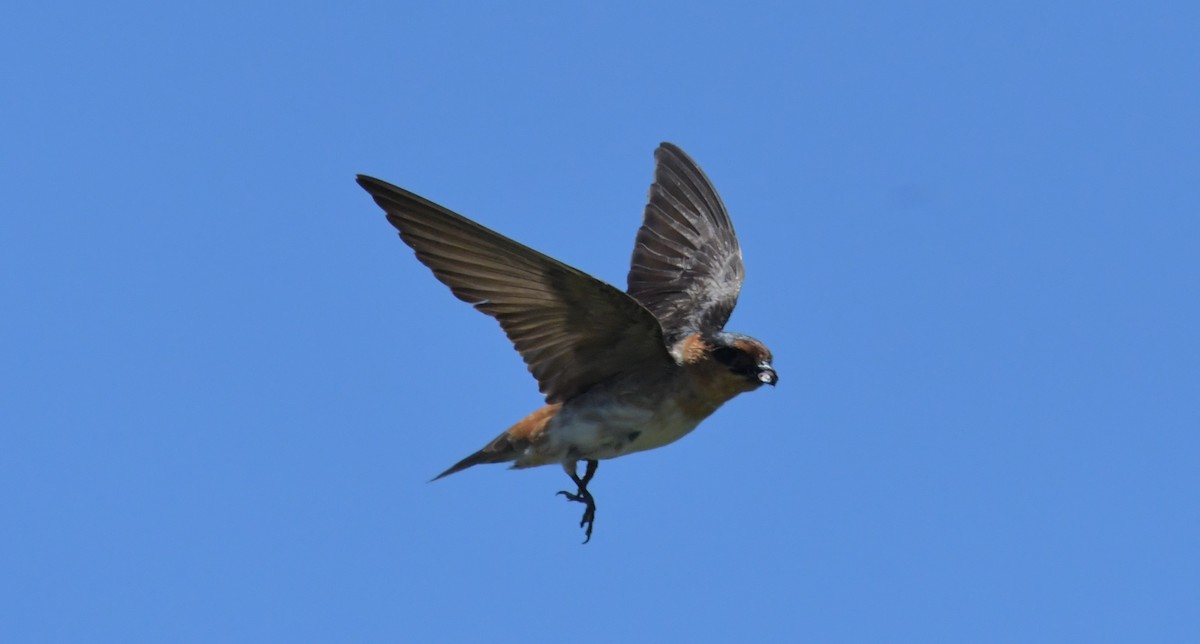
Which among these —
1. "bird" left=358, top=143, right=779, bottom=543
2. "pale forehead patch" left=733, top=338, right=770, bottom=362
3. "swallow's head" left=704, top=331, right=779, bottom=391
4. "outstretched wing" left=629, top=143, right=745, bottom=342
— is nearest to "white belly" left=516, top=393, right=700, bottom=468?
"bird" left=358, top=143, right=779, bottom=543

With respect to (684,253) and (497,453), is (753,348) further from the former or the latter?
(684,253)

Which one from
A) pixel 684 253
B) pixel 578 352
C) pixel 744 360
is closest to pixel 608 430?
pixel 578 352

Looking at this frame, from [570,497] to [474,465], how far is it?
0.60 meters

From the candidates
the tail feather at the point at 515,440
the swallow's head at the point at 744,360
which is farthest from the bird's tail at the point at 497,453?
the swallow's head at the point at 744,360

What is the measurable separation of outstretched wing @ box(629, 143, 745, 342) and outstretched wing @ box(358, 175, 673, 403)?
45.5 inches

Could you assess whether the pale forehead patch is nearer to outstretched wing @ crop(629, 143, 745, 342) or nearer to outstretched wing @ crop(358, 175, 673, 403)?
outstretched wing @ crop(358, 175, 673, 403)

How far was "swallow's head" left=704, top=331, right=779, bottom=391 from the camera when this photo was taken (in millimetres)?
9469

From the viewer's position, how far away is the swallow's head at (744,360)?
9.47 metres

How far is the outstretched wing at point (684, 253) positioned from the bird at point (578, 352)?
1.86 feet

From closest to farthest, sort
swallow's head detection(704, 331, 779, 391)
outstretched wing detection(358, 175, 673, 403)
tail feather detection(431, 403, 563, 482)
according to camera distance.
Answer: outstretched wing detection(358, 175, 673, 403) → swallow's head detection(704, 331, 779, 391) → tail feather detection(431, 403, 563, 482)

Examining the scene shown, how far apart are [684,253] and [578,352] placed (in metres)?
2.43

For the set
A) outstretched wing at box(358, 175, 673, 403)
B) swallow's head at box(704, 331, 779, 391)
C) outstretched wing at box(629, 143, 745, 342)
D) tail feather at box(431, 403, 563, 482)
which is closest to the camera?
outstretched wing at box(358, 175, 673, 403)

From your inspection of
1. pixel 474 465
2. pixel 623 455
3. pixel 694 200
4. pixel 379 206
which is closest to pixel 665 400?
pixel 623 455

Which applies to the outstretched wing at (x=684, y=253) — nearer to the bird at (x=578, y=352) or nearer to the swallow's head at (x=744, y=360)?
the bird at (x=578, y=352)
